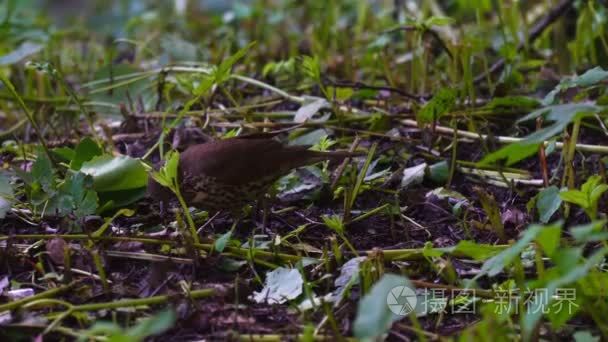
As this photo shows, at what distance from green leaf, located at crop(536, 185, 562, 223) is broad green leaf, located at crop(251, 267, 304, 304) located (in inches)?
21.6

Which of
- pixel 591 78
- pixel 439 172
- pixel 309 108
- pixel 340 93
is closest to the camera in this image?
pixel 591 78

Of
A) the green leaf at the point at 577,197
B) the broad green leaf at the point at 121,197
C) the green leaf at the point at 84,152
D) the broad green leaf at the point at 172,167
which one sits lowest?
the broad green leaf at the point at 121,197

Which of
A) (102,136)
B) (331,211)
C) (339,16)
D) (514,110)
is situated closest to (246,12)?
(339,16)

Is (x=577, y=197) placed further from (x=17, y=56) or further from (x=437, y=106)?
(x=17, y=56)

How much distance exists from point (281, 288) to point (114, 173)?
58 cm

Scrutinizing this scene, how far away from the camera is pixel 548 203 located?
176 cm

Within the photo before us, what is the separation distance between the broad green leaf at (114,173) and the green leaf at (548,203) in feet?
2.87

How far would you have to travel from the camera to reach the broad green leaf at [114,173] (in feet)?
6.30

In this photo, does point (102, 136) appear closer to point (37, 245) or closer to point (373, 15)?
point (37, 245)

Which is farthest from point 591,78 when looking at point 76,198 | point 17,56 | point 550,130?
point 17,56

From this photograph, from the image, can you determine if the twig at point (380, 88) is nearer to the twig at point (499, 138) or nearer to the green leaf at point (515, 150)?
the twig at point (499, 138)

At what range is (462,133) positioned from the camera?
2.32 meters

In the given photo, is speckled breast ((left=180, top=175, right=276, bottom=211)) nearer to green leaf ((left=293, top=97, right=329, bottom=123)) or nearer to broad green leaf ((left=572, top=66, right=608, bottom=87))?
green leaf ((left=293, top=97, right=329, bottom=123))

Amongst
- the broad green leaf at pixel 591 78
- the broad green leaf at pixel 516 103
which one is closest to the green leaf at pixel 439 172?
the broad green leaf at pixel 516 103
